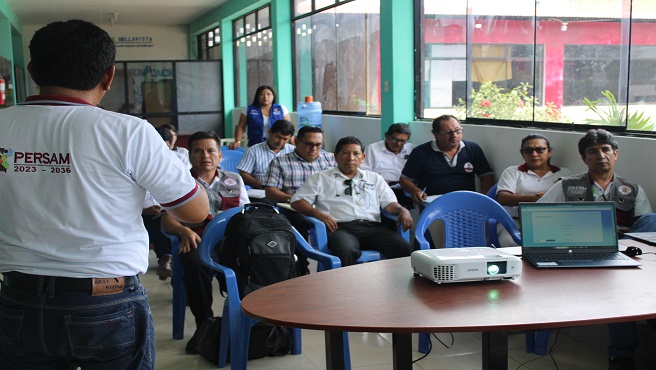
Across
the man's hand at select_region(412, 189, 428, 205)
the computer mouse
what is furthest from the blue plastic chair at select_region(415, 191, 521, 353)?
the computer mouse

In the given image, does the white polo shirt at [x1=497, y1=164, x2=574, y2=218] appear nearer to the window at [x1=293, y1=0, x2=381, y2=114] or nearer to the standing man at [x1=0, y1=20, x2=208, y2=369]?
the window at [x1=293, y1=0, x2=381, y2=114]

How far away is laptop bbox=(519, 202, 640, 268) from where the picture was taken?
2654mm

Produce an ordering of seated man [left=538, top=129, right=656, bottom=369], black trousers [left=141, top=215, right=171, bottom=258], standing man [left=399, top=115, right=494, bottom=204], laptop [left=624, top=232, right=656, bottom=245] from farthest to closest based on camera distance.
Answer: standing man [left=399, top=115, right=494, bottom=204] < black trousers [left=141, top=215, right=171, bottom=258] < seated man [left=538, top=129, right=656, bottom=369] < laptop [left=624, top=232, right=656, bottom=245]

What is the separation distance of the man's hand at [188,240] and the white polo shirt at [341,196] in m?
0.87

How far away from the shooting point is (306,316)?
196 cm

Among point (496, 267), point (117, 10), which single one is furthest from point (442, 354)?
point (117, 10)

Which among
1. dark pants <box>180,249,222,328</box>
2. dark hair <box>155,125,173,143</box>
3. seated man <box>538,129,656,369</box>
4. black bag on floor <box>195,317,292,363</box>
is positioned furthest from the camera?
dark hair <box>155,125,173,143</box>

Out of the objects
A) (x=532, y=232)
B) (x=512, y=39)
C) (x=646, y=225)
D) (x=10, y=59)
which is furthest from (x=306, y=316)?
(x=10, y=59)

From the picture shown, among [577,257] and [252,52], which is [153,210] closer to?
[577,257]

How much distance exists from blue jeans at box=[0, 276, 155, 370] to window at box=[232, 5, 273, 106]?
9658 millimetres

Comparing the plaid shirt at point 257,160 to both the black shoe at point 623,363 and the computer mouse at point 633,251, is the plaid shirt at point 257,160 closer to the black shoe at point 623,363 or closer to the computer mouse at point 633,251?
the black shoe at point 623,363

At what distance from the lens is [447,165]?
548 cm

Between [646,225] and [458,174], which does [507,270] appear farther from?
[458,174]

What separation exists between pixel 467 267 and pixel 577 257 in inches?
24.1
